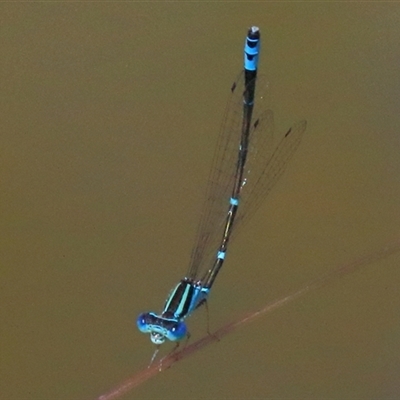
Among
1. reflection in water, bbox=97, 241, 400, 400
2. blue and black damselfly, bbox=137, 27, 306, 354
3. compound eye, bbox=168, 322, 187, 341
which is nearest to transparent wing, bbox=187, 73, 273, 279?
blue and black damselfly, bbox=137, 27, 306, 354

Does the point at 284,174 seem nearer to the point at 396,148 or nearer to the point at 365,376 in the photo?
the point at 396,148

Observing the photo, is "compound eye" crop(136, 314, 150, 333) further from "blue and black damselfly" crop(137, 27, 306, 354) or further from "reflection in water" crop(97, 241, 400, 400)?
"blue and black damselfly" crop(137, 27, 306, 354)

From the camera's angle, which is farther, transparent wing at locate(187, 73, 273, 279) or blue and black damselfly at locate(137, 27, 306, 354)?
transparent wing at locate(187, 73, 273, 279)

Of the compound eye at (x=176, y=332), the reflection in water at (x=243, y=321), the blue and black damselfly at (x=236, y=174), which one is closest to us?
the compound eye at (x=176, y=332)

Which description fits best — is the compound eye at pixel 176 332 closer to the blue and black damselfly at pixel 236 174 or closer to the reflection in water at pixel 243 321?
the reflection in water at pixel 243 321

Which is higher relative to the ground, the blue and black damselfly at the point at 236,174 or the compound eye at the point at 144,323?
the blue and black damselfly at the point at 236,174

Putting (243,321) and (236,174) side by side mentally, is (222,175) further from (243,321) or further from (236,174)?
(243,321)

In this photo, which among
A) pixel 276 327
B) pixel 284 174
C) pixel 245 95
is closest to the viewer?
pixel 245 95

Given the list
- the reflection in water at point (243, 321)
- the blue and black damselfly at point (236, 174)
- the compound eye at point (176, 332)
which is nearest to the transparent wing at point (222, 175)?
the blue and black damselfly at point (236, 174)

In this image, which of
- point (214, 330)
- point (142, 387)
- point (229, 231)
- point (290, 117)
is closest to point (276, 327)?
point (214, 330)
